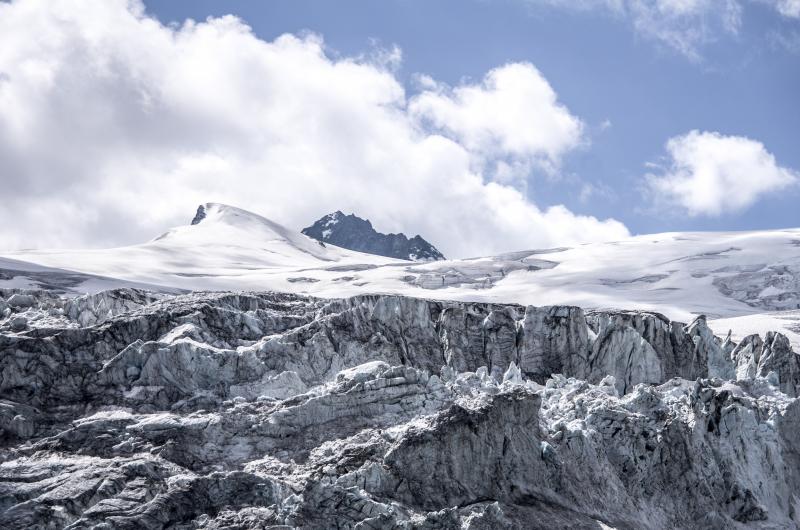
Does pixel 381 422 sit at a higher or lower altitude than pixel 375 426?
higher

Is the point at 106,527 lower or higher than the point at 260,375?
lower

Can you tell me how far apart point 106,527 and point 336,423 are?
525 inches

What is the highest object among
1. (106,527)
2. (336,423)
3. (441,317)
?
(441,317)

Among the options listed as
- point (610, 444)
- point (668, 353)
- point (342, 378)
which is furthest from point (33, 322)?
point (668, 353)

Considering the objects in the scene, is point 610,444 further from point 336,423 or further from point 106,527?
point 106,527

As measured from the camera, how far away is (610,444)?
53406mm

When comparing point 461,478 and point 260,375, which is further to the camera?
point 260,375

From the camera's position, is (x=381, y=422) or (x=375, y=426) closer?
(x=375, y=426)

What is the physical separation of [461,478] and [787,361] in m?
42.7

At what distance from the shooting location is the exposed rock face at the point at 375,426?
42.2m

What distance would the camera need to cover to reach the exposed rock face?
1663 inches

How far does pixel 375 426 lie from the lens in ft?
160

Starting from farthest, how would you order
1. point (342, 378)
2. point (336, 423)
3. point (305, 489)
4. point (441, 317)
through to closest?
point (441, 317) < point (342, 378) < point (336, 423) < point (305, 489)

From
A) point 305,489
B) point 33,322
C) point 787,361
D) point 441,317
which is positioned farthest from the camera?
point 787,361
